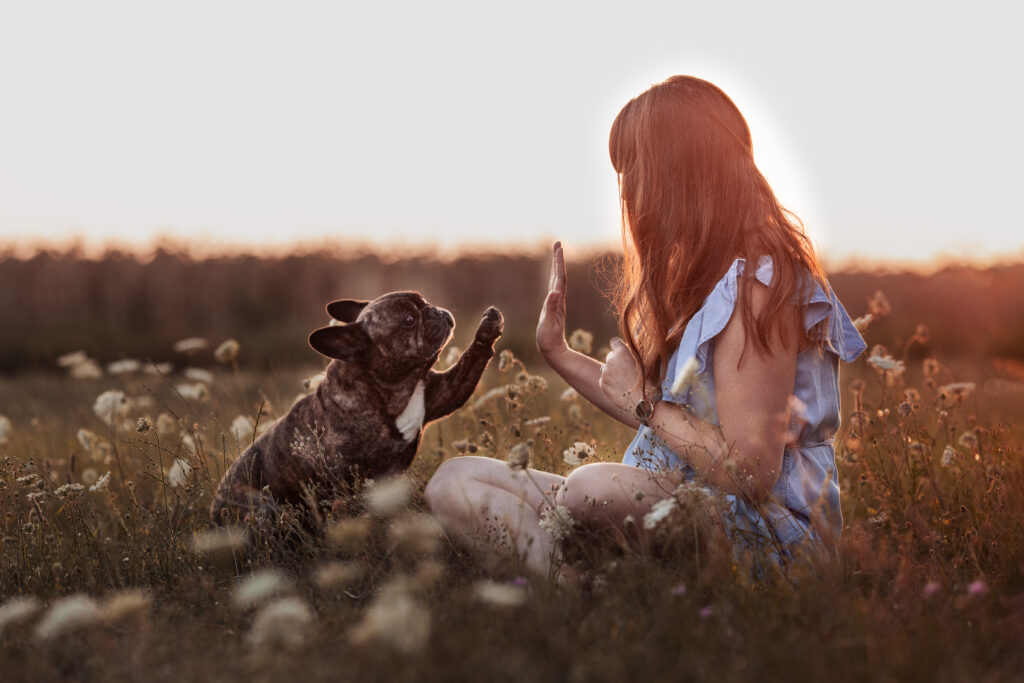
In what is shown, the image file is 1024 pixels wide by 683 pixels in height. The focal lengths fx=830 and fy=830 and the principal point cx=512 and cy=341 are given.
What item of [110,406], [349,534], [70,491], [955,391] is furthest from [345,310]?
[955,391]

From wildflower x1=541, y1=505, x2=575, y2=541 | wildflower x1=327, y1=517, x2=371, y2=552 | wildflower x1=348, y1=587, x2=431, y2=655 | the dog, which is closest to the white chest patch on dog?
the dog

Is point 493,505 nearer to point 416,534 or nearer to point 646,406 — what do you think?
point 646,406

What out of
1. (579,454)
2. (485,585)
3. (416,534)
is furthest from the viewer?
(579,454)

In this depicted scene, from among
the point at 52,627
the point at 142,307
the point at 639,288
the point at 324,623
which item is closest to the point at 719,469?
the point at 639,288

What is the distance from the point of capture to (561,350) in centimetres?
350

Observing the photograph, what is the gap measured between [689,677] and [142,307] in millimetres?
17991

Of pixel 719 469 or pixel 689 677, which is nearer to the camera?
pixel 689 677

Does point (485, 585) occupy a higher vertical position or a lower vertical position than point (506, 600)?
lower

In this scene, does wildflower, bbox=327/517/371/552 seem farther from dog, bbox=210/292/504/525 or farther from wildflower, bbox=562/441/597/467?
wildflower, bbox=562/441/597/467

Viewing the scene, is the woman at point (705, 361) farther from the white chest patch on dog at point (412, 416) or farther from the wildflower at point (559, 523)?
the white chest patch on dog at point (412, 416)

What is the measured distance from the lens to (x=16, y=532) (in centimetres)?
347

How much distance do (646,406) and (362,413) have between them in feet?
4.17

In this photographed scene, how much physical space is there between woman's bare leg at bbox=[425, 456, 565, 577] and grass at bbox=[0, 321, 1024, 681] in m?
0.11

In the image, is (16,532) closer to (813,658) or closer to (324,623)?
(324,623)
